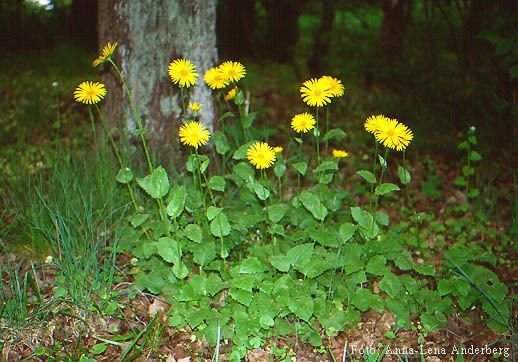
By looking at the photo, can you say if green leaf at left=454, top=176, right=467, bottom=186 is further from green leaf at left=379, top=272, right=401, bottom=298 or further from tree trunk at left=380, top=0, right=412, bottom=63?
tree trunk at left=380, top=0, right=412, bottom=63

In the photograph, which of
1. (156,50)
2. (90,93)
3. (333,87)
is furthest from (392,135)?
(156,50)

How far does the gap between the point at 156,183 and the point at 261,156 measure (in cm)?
48

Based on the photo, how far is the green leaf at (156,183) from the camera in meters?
2.23

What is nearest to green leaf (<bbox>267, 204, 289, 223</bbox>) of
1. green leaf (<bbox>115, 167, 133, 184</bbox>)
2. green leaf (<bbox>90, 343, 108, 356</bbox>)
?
green leaf (<bbox>115, 167, 133, 184</bbox>)

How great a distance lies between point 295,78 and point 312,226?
3350 mm

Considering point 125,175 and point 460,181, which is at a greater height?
point 125,175

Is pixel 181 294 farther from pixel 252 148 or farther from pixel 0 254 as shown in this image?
pixel 0 254

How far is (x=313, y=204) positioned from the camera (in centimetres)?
246

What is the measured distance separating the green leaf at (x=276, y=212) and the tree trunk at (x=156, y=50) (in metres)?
1.02

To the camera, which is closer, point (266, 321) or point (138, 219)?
point (266, 321)

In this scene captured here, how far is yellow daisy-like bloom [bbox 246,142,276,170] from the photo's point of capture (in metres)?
2.28

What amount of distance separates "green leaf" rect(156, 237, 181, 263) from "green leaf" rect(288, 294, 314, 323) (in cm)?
55

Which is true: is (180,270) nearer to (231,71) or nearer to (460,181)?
(231,71)

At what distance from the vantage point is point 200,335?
2.28 meters
